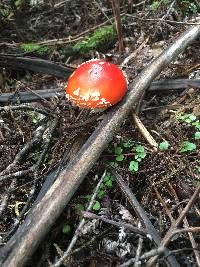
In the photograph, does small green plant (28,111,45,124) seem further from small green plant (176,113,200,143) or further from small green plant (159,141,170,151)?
small green plant (176,113,200,143)

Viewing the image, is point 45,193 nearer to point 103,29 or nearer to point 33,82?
point 33,82

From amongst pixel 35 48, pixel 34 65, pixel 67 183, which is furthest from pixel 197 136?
pixel 35 48

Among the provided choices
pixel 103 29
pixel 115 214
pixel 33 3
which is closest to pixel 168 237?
pixel 115 214

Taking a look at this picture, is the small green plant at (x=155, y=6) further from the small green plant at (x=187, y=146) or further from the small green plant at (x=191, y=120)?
the small green plant at (x=187, y=146)

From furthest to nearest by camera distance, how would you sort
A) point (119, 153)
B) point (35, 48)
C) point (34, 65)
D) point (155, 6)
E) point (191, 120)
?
point (155, 6), point (35, 48), point (34, 65), point (191, 120), point (119, 153)

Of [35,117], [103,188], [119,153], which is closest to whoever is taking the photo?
[103,188]

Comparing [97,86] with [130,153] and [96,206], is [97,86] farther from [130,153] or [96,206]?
[96,206]
